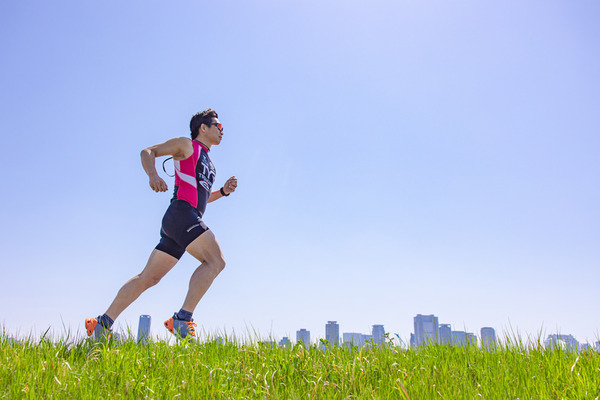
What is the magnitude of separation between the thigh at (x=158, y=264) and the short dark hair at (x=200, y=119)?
1.85m

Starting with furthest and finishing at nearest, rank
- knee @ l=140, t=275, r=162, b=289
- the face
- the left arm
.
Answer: the left arm < the face < knee @ l=140, t=275, r=162, b=289

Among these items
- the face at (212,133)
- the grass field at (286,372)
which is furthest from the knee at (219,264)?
the face at (212,133)

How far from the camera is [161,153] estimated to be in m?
5.44

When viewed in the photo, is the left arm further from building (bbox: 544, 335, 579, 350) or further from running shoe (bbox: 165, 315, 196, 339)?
building (bbox: 544, 335, 579, 350)

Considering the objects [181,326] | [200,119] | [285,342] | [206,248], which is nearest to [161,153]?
[200,119]

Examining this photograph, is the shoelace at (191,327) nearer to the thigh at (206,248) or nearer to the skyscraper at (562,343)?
the thigh at (206,248)

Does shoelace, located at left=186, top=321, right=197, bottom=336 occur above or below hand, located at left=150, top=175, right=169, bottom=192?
below

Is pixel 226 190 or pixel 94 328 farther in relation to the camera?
pixel 226 190

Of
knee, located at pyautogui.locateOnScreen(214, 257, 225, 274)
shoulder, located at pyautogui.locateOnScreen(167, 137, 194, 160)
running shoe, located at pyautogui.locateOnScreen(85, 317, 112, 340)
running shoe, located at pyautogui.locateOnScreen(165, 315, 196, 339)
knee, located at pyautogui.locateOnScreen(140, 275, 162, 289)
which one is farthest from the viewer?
shoulder, located at pyautogui.locateOnScreen(167, 137, 194, 160)

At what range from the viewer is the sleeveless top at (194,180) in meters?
5.63

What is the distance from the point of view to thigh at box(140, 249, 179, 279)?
17.3 feet

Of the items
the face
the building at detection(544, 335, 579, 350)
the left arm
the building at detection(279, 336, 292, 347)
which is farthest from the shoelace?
the building at detection(544, 335, 579, 350)

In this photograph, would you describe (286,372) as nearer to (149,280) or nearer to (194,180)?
(149,280)

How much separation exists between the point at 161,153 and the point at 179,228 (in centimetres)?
95
